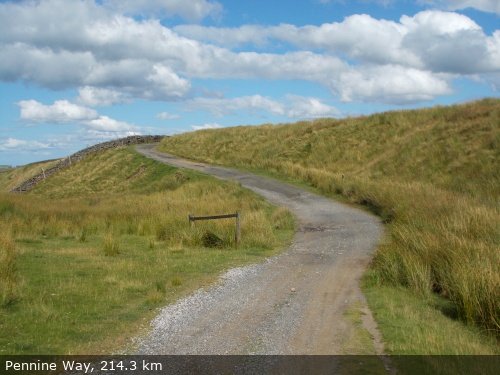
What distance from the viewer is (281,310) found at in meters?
8.48

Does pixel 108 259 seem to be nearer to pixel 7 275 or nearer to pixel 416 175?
pixel 7 275

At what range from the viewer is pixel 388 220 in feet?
60.2

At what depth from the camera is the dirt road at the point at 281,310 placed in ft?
22.6

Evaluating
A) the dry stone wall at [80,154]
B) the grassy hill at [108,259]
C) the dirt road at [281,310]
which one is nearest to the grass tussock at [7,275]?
the grassy hill at [108,259]

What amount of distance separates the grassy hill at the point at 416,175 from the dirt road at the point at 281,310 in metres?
1.07

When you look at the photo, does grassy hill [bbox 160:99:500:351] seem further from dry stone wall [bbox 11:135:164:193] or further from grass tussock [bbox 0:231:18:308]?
dry stone wall [bbox 11:135:164:193]

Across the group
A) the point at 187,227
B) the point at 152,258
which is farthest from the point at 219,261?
the point at 187,227

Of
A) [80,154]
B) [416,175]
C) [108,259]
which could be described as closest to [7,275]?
[108,259]

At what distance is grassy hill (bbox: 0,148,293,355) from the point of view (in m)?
7.43

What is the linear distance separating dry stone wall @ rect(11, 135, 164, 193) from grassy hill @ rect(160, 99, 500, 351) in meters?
7.94
